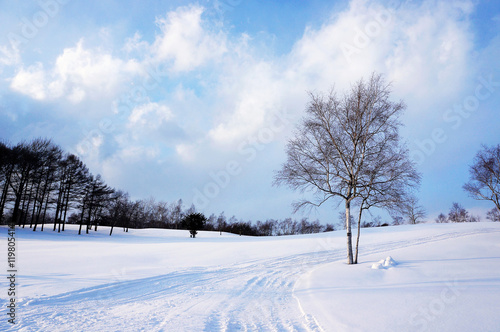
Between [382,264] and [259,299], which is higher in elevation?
[382,264]

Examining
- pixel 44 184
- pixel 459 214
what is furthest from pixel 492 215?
pixel 44 184

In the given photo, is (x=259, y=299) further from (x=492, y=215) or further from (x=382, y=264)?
(x=492, y=215)

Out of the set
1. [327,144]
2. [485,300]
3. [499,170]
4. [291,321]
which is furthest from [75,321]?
[499,170]

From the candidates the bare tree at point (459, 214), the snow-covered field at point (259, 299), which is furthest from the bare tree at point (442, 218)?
the snow-covered field at point (259, 299)

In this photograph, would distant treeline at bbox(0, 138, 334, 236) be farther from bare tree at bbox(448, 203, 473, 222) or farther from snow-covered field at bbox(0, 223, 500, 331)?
bare tree at bbox(448, 203, 473, 222)

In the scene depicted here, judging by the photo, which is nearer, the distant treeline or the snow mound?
the snow mound

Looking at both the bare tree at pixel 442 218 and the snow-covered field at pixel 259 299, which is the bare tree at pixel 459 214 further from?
the snow-covered field at pixel 259 299

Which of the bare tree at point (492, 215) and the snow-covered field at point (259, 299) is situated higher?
the bare tree at point (492, 215)

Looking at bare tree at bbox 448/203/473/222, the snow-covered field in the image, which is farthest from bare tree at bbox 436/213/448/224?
the snow-covered field

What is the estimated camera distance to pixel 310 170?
13047mm

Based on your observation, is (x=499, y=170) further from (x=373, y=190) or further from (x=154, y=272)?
(x=154, y=272)

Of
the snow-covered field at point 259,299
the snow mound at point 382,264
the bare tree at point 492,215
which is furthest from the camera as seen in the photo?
the bare tree at point 492,215

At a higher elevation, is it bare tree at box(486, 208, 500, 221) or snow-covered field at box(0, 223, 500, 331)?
bare tree at box(486, 208, 500, 221)

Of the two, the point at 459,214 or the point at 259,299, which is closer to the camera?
the point at 259,299
